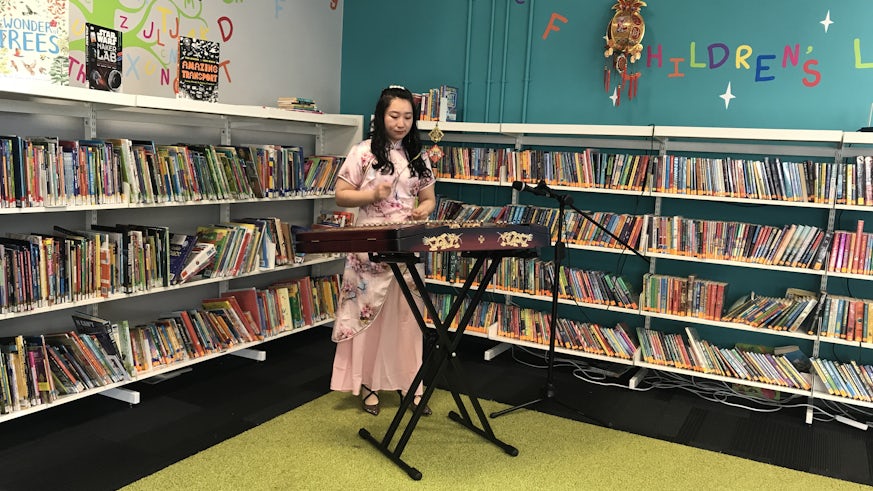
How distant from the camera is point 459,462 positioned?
2.86 m

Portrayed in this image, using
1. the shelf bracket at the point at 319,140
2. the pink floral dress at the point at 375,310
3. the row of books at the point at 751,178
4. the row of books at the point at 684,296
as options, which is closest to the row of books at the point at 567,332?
the row of books at the point at 684,296

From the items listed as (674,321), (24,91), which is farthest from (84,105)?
(674,321)

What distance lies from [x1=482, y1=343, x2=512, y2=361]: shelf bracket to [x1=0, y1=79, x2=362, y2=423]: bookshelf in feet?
3.57

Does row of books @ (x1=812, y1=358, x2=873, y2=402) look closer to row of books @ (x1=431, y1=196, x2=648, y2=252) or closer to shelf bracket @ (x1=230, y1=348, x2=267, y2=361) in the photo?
row of books @ (x1=431, y1=196, x2=648, y2=252)

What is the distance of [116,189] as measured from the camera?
3.21 m

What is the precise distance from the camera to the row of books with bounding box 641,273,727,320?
148 inches

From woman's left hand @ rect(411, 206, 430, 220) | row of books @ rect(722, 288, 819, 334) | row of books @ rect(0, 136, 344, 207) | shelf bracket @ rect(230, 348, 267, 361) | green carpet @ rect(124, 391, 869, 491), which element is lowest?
green carpet @ rect(124, 391, 869, 491)

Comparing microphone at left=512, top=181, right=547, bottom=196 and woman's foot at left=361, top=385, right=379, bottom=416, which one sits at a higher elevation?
microphone at left=512, top=181, right=547, bottom=196

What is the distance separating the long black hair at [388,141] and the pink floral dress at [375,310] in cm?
3

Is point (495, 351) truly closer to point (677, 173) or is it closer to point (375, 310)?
point (375, 310)

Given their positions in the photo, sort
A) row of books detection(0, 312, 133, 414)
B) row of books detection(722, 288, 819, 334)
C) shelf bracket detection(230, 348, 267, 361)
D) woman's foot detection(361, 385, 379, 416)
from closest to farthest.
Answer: row of books detection(0, 312, 133, 414) → woman's foot detection(361, 385, 379, 416) → row of books detection(722, 288, 819, 334) → shelf bracket detection(230, 348, 267, 361)

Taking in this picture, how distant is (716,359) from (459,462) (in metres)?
1.70

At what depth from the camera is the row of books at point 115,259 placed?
289 cm

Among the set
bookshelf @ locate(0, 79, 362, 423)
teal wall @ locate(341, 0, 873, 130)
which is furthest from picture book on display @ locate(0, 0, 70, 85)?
teal wall @ locate(341, 0, 873, 130)
